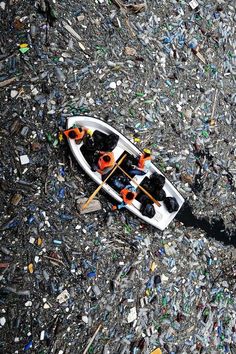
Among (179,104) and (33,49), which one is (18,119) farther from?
(179,104)

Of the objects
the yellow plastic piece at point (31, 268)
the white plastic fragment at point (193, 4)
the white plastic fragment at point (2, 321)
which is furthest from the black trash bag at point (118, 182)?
the white plastic fragment at point (193, 4)

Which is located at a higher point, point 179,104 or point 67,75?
point 67,75

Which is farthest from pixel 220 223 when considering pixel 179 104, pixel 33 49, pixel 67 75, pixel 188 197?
pixel 33 49

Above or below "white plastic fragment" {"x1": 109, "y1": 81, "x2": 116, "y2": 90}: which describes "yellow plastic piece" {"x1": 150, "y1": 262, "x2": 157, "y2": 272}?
below

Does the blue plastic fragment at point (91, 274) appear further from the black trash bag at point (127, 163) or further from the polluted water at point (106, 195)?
the black trash bag at point (127, 163)

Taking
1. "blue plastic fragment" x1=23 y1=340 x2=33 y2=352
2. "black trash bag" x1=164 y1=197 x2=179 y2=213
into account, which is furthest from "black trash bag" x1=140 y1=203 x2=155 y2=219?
"blue plastic fragment" x1=23 y1=340 x2=33 y2=352

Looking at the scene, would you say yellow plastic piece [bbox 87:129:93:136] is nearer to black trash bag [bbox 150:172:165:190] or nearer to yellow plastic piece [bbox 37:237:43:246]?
black trash bag [bbox 150:172:165:190]
